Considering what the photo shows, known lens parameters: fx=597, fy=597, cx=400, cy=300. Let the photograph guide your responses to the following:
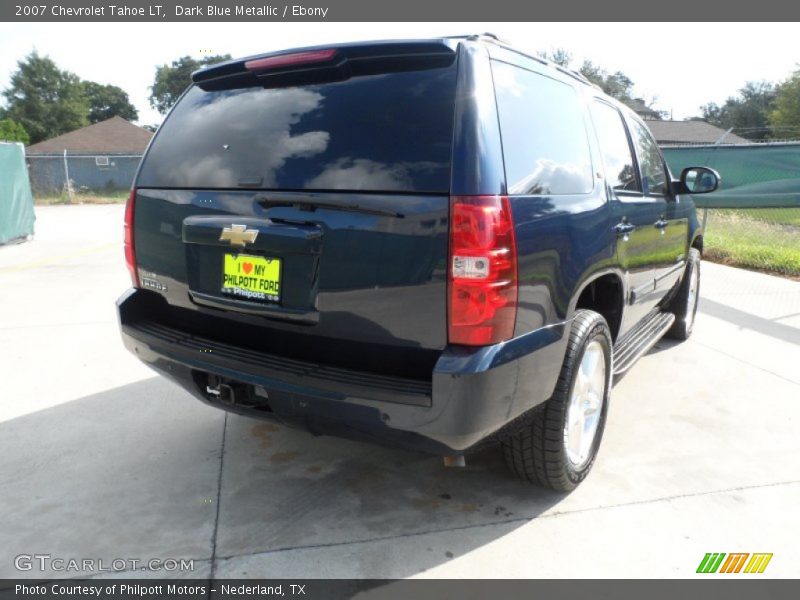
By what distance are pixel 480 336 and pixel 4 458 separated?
8.86 feet

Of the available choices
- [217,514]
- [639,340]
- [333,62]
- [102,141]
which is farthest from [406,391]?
[102,141]

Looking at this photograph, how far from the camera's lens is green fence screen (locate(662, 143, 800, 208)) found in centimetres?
873

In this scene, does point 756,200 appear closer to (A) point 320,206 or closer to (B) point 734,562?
(B) point 734,562

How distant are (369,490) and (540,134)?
1.81m

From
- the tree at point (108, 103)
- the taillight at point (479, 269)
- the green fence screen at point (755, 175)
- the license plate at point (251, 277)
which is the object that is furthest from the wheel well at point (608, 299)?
the tree at point (108, 103)

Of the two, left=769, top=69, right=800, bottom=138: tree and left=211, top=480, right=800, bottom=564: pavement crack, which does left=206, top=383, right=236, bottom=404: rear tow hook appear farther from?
left=769, top=69, right=800, bottom=138: tree

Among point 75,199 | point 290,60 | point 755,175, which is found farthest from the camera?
point 75,199

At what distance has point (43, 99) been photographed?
57875mm

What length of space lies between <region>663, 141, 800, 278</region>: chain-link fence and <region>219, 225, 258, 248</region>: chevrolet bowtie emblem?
831cm

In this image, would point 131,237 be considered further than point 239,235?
Yes

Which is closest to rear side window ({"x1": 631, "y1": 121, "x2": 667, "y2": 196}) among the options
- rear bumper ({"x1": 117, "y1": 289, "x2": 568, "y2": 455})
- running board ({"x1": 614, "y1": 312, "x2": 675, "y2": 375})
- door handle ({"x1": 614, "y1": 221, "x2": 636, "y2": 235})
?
door handle ({"x1": 614, "y1": 221, "x2": 636, "y2": 235})

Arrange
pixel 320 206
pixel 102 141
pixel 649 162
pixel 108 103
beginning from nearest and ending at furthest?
pixel 320 206, pixel 649 162, pixel 102 141, pixel 108 103

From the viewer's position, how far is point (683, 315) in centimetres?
514

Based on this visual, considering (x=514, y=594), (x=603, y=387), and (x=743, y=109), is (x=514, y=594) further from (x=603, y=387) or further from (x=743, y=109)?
(x=743, y=109)
